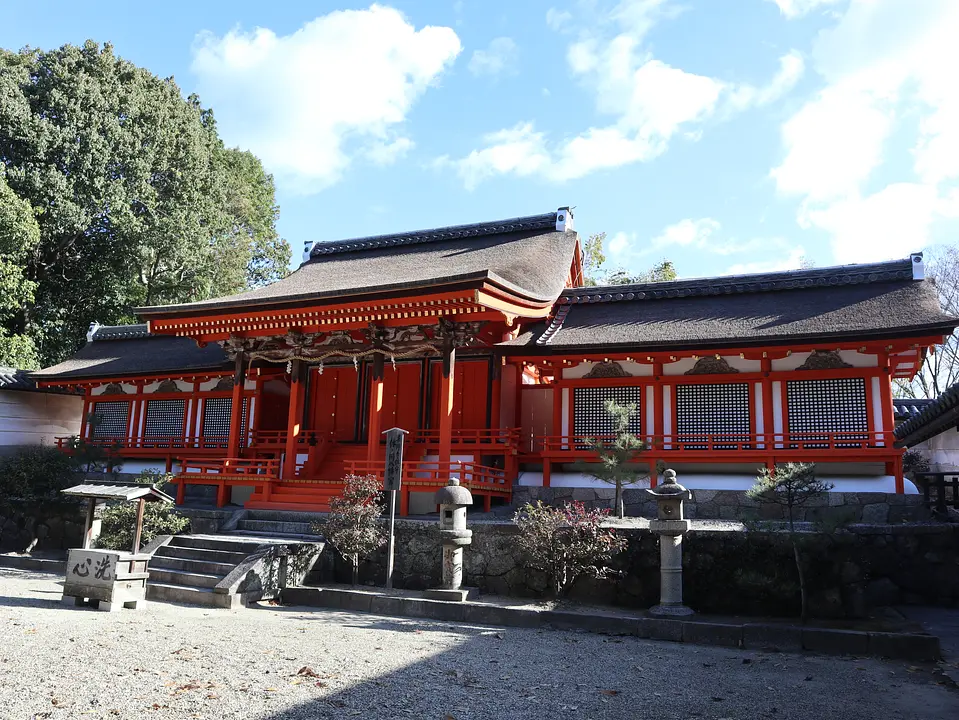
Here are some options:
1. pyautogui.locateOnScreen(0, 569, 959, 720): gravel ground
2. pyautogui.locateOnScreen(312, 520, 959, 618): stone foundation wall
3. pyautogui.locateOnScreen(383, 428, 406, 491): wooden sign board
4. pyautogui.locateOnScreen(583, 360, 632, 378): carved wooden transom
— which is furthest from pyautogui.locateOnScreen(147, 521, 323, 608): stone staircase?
pyautogui.locateOnScreen(583, 360, 632, 378): carved wooden transom

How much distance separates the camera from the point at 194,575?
11477 millimetres

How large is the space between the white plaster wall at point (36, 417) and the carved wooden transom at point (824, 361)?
20.7m

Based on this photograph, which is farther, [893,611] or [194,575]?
[194,575]

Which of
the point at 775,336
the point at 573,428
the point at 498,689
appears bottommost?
the point at 498,689

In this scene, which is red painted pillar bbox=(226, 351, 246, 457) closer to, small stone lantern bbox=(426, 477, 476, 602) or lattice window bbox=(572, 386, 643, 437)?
lattice window bbox=(572, 386, 643, 437)

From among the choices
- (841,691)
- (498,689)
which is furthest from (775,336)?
(498,689)

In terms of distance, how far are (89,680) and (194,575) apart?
224 inches

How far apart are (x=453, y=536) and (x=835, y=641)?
202 inches

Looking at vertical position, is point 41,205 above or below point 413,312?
above

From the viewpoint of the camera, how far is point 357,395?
61.2 feet

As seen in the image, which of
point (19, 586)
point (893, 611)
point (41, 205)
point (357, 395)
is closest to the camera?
point (893, 611)

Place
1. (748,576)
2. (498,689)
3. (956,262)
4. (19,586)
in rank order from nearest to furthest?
(498,689)
(748,576)
(19,586)
(956,262)

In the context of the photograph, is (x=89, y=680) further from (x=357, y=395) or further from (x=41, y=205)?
(x=41, y=205)

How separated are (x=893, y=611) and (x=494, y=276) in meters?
8.33
